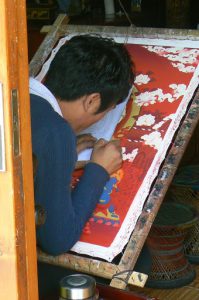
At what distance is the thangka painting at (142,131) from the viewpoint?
2.31 metres

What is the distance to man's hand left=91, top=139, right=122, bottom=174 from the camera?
240 cm

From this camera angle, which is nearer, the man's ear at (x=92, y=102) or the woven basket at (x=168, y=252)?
the man's ear at (x=92, y=102)

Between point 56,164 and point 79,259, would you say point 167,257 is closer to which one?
point 79,259

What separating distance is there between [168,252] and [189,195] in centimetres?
55

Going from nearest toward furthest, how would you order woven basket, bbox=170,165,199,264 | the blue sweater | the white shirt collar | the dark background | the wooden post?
the wooden post
the blue sweater
the white shirt collar
woven basket, bbox=170,165,199,264
the dark background

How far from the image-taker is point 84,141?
8.48 ft

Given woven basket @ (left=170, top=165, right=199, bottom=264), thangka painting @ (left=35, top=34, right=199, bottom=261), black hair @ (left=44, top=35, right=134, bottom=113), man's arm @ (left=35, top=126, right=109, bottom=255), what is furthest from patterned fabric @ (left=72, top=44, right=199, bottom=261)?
woven basket @ (left=170, top=165, right=199, bottom=264)

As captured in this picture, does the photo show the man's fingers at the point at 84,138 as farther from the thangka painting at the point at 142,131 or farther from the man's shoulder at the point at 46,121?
the man's shoulder at the point at 46,121

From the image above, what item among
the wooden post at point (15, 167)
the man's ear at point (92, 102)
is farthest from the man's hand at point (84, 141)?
the wooden post at point (15, 167)

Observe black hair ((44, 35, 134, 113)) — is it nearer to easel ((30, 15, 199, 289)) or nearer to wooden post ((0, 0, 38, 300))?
easel ((30, 15, 199, 289))

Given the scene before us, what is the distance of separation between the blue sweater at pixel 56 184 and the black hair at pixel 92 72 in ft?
0.51

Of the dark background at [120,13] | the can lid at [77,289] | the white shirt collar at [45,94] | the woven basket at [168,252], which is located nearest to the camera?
the can lid at [77,289]

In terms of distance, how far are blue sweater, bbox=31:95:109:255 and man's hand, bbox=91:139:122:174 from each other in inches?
6.1

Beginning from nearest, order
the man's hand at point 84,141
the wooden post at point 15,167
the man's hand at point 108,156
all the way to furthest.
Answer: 1. the wooden post at point 15,167
2. the man's hand at point 108,156
3. the man's hand at point 84,141
